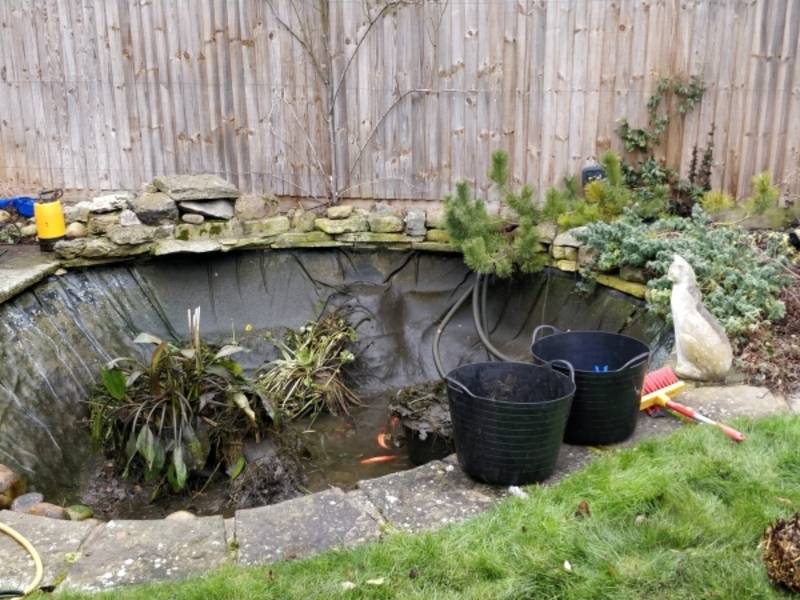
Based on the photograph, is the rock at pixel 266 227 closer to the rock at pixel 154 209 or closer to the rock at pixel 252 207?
the rock at pixel 252 207

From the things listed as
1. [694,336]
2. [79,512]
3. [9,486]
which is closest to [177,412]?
[79,512]

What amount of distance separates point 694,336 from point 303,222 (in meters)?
3.19

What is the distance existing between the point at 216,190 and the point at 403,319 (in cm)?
169

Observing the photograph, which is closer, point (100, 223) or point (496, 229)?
point (496, 229)

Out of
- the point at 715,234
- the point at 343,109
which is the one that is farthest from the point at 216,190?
the point at 715,234

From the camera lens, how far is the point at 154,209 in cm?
561

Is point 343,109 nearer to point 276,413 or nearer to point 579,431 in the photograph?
point 276,413

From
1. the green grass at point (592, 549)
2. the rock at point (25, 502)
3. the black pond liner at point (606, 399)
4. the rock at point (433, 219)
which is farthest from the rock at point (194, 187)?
the green grass at point (592, 549)

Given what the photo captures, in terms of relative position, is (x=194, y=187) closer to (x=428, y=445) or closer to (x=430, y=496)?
(x=428, y=445)

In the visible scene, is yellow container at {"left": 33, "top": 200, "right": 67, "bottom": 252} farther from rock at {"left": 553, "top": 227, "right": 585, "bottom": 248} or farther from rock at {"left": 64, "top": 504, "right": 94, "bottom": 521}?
rock at {"left": 553, "top": 227, "right": 585, "bottom": 248}

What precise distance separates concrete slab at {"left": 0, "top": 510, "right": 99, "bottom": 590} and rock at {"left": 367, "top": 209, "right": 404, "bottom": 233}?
340 cm

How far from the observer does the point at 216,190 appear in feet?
18.9

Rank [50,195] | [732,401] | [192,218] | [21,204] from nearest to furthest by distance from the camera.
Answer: [732,401], [192,218], [21,204], [50,195]

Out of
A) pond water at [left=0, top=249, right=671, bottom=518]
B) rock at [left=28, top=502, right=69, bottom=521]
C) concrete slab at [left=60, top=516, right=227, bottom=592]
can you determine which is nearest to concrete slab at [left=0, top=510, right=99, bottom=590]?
concrete slab at [left=60, top=516, right=227, bottom=592]
